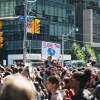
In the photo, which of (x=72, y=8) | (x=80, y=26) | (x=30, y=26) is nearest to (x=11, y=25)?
(x=72, y=8)

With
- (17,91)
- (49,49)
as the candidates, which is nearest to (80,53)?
(49,49)

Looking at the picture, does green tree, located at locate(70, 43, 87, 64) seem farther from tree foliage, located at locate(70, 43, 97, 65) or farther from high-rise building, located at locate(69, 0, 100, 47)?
high-rise building, located at locate(69, 0, 100, 47)

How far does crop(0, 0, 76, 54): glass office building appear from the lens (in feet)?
214

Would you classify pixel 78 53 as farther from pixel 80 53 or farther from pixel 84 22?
pixel 84 22

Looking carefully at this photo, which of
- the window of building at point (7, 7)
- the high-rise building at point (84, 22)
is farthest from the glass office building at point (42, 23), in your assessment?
the high-rise building at point (84, 22)

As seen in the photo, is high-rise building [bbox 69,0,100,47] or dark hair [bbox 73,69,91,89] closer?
dark hair [bbox 73,69,91,89]

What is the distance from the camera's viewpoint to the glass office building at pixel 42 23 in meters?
65.4

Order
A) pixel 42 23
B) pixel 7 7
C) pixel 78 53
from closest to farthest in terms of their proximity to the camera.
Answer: pixel 78 53 < pixel 42 23 < pixel 7 7

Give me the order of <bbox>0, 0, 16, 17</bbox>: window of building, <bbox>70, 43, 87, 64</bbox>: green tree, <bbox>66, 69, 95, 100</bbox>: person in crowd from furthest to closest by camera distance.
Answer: <bbox>0, 0, 16, 17</bbox>: window of building, <bbox>70, 43, 87, 64</bbox>: green tree, <bbox>66, 69, 95, 100</bbox>: person in crowd

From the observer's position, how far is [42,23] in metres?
67.7

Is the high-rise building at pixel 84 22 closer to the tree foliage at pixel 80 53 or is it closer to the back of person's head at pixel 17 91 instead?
the tree foliage at pixel 80 53

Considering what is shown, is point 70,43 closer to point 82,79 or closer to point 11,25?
point 11,25

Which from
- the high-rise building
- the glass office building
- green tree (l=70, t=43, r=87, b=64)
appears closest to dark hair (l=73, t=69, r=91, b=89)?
the glass office building

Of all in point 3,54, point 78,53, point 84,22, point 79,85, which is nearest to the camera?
point 79,85
